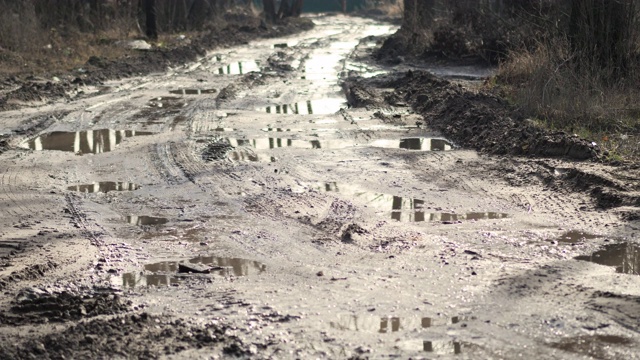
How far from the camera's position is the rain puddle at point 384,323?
498cm

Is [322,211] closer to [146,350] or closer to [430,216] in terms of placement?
[430,216]

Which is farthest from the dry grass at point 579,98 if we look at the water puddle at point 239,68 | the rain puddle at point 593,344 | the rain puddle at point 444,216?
the water puddle at point 239,68

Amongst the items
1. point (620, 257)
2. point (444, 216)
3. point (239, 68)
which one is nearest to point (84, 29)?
point (239, 68)

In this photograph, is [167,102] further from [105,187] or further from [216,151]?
[105,187]

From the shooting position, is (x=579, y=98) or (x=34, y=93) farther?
(x=34, y=93)

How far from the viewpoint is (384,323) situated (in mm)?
5051

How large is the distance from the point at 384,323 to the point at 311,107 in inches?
349

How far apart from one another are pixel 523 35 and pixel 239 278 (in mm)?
12211

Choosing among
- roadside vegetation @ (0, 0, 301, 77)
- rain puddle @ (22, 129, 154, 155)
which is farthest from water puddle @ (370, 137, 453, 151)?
roadside vegetation @ (0, 0, 301, 77)

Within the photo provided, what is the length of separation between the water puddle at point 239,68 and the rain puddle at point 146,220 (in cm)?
1159

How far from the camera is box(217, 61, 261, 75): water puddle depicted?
19.0 meters

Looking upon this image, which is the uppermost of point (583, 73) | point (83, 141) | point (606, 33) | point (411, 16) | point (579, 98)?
point (606, 33)

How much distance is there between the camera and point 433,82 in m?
14.5

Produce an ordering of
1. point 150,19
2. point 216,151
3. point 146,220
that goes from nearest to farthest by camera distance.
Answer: point 146,220, point 216,151, point 150,19
